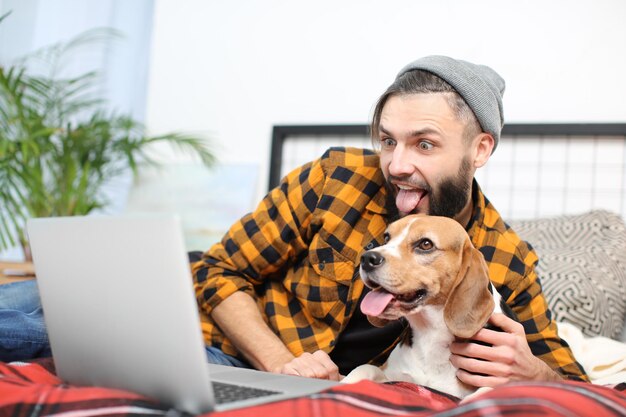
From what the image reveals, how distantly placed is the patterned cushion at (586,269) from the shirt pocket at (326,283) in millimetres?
860

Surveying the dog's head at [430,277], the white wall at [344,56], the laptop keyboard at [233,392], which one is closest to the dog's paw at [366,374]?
the dog's head at [430,277]

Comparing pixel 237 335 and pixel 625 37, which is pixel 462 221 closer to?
pixel 237 335

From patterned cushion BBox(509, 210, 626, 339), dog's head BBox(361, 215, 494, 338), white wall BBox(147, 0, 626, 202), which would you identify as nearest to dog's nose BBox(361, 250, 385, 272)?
dog's head BBox(361, 215, 494, 338)

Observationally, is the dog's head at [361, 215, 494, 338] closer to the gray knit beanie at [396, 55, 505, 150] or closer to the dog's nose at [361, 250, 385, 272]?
the dog's nose at [361, 250, 385, 272]

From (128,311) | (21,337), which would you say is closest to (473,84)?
(128,311)

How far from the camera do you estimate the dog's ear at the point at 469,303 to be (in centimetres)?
135

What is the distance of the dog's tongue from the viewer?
53.8 inches

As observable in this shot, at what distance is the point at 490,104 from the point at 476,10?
4.88ft

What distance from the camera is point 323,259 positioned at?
1667mm

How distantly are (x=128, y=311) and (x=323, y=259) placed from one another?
0.81 metres

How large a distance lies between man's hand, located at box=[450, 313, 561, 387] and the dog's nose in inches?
9.7

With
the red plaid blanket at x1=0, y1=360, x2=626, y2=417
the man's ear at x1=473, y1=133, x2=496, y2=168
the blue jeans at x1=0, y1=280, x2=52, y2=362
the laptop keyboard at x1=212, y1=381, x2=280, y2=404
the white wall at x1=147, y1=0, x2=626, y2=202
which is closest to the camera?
the red plaid blanket at x1=0, y1=360, x2=626, y2=417

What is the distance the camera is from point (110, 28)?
11.7ft

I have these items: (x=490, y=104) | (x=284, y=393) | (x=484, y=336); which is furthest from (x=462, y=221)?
(x=284, y=393)
